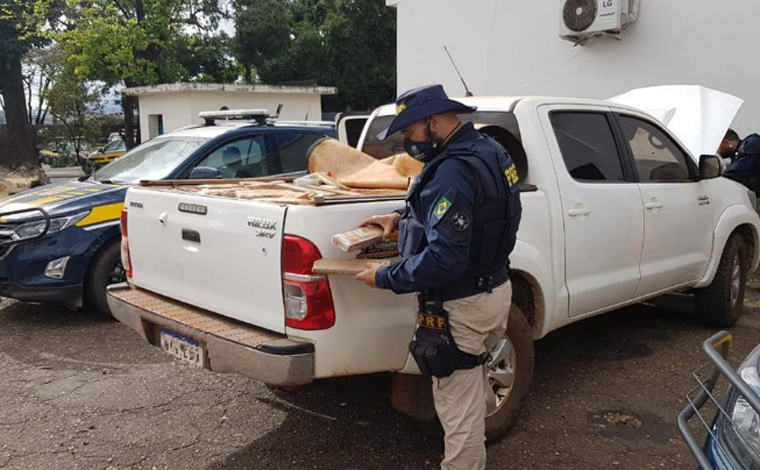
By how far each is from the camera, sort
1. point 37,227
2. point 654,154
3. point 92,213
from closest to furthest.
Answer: point 654,154 < point 37,227 < point 92,213

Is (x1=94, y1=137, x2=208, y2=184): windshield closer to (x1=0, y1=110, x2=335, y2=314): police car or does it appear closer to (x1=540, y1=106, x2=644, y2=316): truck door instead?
(x1=0, y1=110, x2=335, y2=314): police car

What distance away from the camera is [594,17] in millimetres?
8539

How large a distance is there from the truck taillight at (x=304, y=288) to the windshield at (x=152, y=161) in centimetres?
338

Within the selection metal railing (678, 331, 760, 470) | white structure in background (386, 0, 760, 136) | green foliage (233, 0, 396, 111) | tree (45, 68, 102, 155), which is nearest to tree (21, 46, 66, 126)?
tree (45, 68, 102, 155)

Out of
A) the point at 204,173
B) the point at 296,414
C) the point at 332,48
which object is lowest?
the point at 296,414

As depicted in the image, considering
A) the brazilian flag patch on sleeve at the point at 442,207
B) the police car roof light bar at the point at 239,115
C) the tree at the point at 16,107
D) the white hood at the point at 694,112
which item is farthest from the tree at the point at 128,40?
the brazilian flag patch on sleeve at the point at 442,207

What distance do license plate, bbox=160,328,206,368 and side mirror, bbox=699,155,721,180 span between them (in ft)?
12.3

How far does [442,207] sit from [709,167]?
319 cm

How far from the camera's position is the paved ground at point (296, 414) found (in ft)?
10.8

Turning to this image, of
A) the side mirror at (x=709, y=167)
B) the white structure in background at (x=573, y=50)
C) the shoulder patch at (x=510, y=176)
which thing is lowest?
the side mirror at (x=709, y=167)

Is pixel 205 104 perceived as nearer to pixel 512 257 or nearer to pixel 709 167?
pixel 709 167

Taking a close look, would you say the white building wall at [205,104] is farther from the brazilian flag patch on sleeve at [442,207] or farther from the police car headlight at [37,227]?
the brazilian flag patch on sleeve at [442,207]

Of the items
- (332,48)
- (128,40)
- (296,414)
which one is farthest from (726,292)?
(332,48)

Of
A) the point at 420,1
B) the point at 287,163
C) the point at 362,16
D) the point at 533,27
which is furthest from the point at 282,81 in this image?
the point at 287,163
